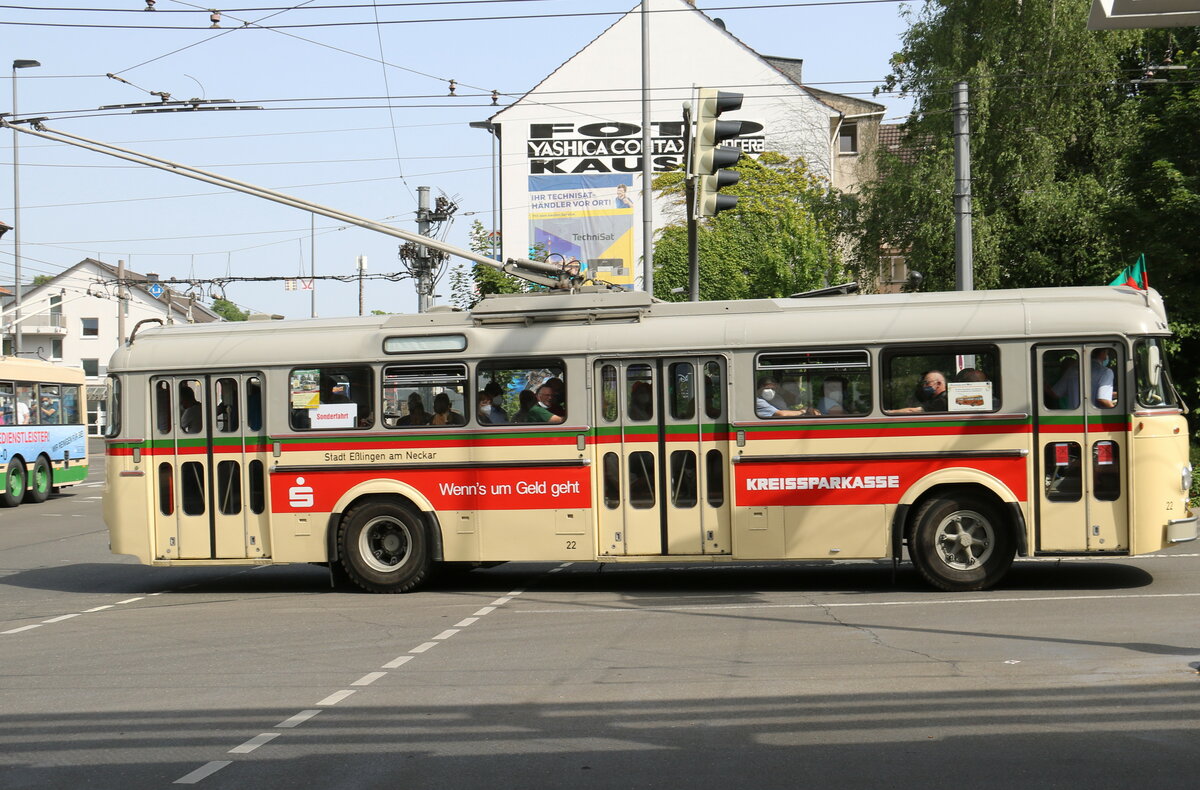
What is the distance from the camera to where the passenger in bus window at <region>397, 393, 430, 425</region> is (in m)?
14.6

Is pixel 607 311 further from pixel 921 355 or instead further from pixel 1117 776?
pixel 1117 776

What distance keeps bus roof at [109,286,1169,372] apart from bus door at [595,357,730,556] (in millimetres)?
314

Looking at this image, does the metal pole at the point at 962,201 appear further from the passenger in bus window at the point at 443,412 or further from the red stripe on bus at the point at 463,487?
the passenger in bus window at the point at 443,412

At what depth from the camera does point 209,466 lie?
15156 mm

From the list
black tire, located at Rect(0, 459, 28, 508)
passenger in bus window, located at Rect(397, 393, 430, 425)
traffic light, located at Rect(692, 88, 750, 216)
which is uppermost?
traffic light, located at Rect(692, 88, 750, 216)

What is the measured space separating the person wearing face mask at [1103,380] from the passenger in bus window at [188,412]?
9.36 m

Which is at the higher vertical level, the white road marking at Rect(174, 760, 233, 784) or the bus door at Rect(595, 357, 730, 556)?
the bus door at Rect(595, 357, 730, 556)

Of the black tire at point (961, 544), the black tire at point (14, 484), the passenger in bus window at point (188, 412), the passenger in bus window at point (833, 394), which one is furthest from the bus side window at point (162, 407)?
the black tire at point (14, 484)

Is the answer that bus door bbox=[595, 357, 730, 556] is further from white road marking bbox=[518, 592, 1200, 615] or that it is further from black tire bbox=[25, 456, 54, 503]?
black tire bbox=[25, 456, 54, 503]

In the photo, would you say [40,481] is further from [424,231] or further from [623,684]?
[623,684]

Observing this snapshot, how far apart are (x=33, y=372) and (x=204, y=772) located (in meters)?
26.9

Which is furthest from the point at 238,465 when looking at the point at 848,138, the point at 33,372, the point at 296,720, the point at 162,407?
the point at 848,138

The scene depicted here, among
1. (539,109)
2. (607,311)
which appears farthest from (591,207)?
(607,311)

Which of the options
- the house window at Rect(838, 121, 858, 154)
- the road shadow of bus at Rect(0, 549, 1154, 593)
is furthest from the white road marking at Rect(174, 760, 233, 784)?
the house window at Rect(838, 121, 858, 154)
